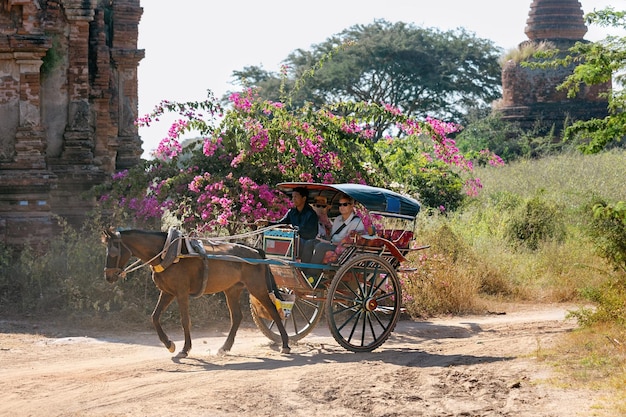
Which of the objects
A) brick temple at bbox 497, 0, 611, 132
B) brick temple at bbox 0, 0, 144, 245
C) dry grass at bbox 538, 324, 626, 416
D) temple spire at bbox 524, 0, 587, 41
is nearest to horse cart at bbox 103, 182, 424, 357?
dry grass at bbox 538, 324, 626, 416

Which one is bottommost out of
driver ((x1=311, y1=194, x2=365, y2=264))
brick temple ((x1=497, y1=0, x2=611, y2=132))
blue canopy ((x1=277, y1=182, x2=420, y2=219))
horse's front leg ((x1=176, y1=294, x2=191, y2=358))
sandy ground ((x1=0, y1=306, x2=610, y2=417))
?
sandy ground ((x1=0, y1=306, x2=610, y2=417))

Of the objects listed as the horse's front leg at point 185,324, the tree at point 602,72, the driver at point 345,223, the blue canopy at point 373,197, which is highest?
the tree at point 602,72

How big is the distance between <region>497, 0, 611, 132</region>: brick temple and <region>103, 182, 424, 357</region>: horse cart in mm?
22880

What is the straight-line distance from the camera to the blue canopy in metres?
10.3

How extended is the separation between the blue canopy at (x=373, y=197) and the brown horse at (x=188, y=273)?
2.94 ft

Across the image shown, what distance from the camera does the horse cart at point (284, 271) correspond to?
9.83 m

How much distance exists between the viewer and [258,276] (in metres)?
10.4

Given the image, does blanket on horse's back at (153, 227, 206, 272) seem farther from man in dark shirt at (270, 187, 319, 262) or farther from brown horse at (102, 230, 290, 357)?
man in dark shirt at (270, 187, 319, 262)

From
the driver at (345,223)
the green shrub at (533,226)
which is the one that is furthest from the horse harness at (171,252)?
the green shrub at (533,226)

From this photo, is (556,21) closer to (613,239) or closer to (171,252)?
(613,239)

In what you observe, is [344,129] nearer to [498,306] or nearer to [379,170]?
[379,170]

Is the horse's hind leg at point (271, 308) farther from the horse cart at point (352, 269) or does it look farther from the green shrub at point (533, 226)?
the green shrub at point (533, 226)

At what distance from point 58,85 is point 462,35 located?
2386cm

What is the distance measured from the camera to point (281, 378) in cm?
849
